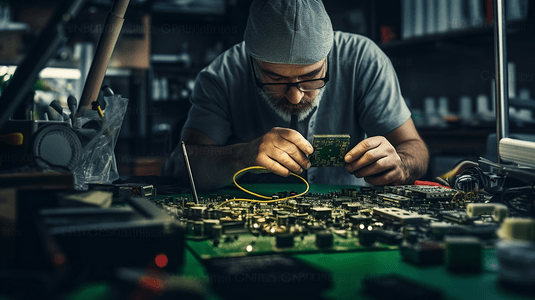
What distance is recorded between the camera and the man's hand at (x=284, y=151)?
126cm

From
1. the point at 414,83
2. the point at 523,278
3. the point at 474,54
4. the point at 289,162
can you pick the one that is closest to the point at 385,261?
the point at 523,278

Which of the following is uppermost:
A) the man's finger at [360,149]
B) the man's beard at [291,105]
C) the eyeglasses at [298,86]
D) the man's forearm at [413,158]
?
the eyeglasses at [298,86]

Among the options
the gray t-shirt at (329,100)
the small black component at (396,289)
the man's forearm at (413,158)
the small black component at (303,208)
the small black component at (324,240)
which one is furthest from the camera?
the gray t-shirt at (329,100)

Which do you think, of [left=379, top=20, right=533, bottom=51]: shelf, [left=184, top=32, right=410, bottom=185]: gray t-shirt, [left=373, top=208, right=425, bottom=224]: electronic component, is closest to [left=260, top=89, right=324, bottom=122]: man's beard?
[left=184, top=32, right=410, bottom=185]: gray t-shirt

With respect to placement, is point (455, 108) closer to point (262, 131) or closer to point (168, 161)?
point (262, 131)

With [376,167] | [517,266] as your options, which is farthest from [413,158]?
[517,266]

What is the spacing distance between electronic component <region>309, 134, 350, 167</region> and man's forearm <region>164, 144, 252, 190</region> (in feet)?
0.97

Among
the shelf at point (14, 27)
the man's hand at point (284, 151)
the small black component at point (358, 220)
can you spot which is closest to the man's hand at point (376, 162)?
the man's hand at point (284, 151)

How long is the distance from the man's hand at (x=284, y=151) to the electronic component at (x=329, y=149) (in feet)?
0.08

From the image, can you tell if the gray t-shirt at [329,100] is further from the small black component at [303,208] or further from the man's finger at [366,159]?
the small black component at [303,208]

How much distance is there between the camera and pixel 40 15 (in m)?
3.61

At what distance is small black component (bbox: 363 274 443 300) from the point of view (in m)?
0.44

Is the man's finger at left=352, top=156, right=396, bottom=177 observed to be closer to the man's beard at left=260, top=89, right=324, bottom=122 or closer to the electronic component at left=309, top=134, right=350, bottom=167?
the electronic component at left=309, top=134, right=350, bottom=167

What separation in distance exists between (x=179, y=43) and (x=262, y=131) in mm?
2865
